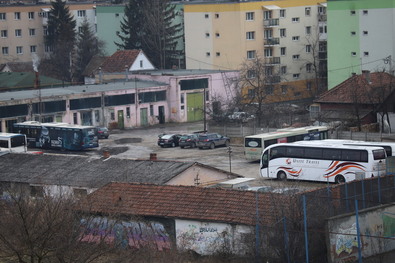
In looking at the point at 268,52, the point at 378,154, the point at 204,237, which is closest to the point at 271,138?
the point at 378,154

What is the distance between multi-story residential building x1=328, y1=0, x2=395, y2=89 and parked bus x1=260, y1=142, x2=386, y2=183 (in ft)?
78.8

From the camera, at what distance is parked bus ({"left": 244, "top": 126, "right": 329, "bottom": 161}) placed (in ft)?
150

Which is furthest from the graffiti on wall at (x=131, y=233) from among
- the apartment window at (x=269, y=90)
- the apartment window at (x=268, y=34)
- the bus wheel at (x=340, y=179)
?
the apartment window at (x=268, y=34)

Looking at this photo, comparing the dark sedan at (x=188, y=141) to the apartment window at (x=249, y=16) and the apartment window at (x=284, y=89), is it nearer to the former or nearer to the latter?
the apartment window at (x=284, y=89)

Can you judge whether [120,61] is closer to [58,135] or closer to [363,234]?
[58,135]

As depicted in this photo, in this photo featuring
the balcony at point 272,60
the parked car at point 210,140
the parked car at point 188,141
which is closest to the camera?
the parked car at point 210,140

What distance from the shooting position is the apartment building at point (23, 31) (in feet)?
288

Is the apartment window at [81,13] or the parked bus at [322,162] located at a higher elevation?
the apartment window at [81,13]

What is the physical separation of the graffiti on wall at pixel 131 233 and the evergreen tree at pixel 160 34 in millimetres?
51178

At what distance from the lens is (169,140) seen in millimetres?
52312

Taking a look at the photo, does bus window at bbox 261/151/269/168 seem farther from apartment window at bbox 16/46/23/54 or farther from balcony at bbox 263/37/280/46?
apartment window at bbox 16/46/23/54

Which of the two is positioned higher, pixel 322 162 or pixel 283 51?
pixel 283 51

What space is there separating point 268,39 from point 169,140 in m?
24.2

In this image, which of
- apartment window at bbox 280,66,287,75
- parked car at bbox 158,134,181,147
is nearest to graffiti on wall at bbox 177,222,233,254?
parked car at bbox 158,134,181,147
